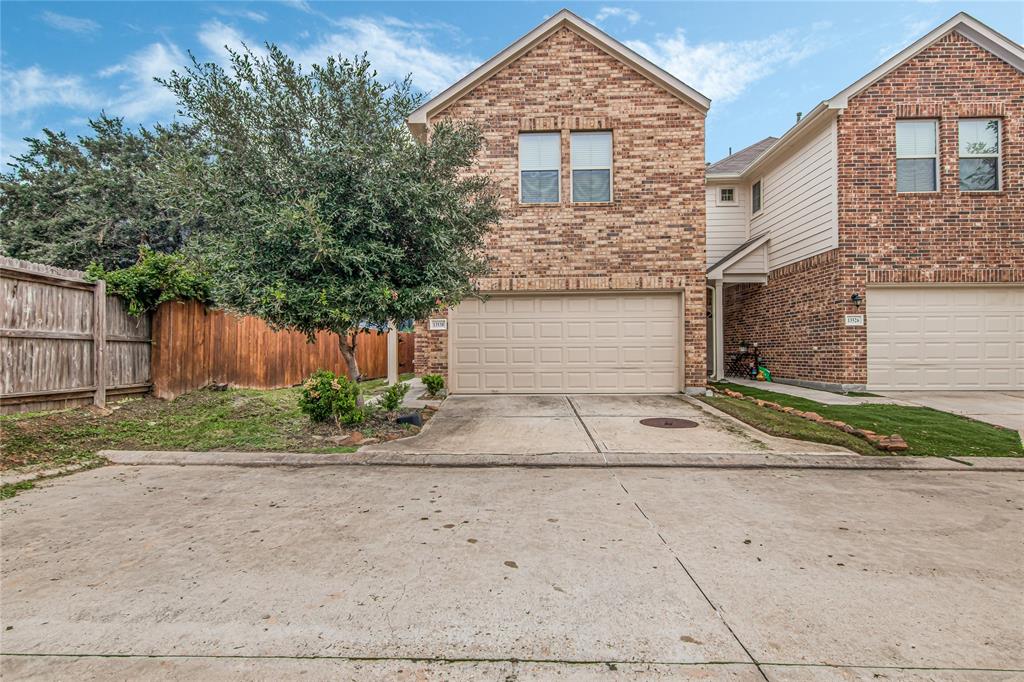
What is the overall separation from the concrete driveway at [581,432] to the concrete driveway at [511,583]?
128 cm

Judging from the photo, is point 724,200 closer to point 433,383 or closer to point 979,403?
point 979,403

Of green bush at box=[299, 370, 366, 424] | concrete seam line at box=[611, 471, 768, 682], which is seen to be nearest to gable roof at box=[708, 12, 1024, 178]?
concrete seam line at box=[611, 471, 768, 682]

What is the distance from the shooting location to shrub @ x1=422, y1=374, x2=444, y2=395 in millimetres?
8945

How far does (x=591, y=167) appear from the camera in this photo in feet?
31.4

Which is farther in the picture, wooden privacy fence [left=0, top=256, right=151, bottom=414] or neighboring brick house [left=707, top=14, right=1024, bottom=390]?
neighboring brick house [left=707, top=14, right=1024, bottom=390]

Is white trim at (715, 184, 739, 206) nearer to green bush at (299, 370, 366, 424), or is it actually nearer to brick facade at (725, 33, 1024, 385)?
brick facade at (725, 33, 1024, 385)

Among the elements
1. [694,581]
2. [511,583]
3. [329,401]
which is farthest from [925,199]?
[329,401]

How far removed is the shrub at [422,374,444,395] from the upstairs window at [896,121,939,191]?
10.4 metres

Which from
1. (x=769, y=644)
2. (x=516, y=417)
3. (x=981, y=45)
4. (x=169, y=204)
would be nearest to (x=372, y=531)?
(x=769, y=644)

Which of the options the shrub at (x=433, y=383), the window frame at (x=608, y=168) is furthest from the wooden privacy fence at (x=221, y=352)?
the window frame at (x=608, y=168)

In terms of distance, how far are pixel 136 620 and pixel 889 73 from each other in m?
14.3

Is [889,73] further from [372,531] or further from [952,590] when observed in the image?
[372,531]

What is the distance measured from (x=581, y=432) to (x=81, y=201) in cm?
2232

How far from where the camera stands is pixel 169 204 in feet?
20.0
